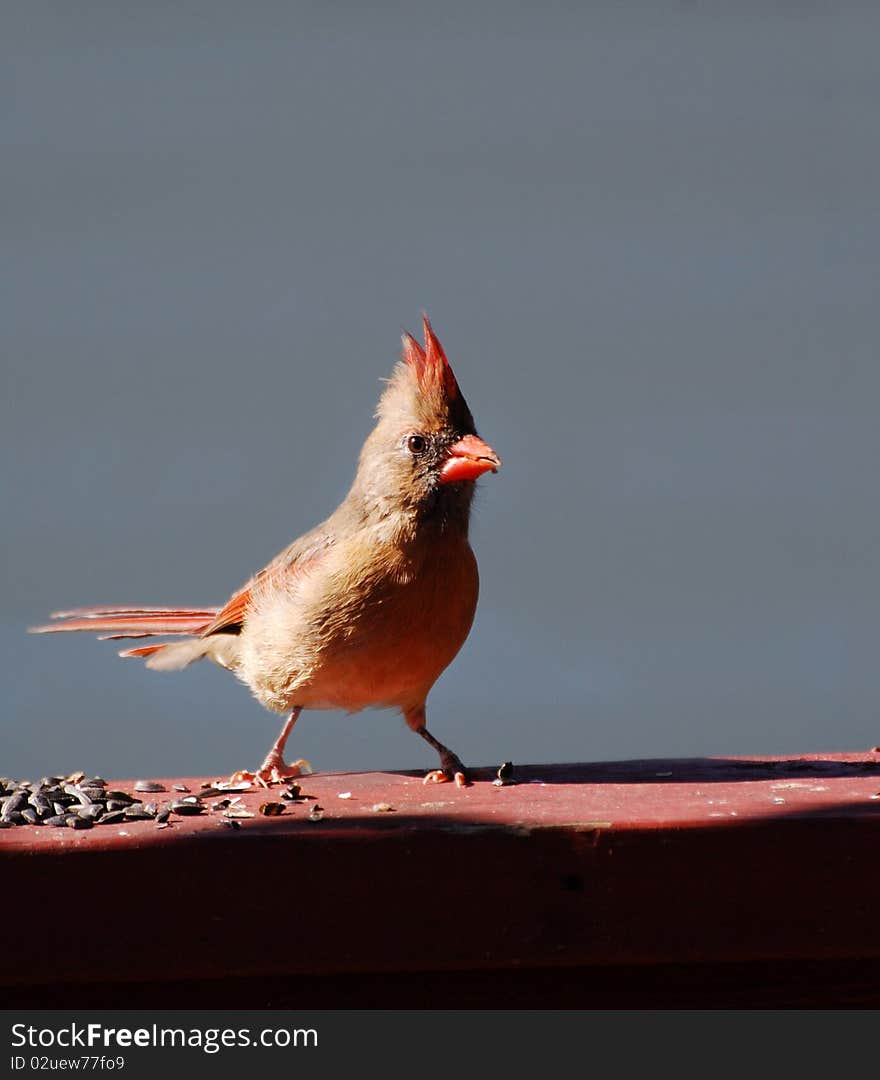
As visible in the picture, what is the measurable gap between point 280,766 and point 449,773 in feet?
1.60

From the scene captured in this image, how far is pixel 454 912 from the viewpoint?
1.90 m

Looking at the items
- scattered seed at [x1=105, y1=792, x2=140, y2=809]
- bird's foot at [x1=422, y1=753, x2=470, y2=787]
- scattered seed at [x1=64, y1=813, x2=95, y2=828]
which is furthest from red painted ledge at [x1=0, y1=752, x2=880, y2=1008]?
bird's foot at [x1=422, y1=753, x2=470, y2=787]

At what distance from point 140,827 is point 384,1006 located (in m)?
0.38

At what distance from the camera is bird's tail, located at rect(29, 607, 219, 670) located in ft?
11.7

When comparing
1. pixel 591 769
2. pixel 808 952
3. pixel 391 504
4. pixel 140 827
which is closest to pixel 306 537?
Answer: pixel 391 504

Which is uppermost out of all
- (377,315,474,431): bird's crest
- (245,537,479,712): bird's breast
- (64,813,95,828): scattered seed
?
(377,315,474,431): bird's crest

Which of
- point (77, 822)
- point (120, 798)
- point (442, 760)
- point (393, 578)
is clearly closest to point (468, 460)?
point (393, 578)

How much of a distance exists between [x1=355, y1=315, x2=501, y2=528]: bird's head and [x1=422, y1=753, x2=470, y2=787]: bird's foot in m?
0.47

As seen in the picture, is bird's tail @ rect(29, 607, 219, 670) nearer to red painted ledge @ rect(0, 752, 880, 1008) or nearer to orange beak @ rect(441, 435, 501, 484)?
orange beak @ rect(441, 435, 501, 484)

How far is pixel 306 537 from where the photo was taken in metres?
3.31

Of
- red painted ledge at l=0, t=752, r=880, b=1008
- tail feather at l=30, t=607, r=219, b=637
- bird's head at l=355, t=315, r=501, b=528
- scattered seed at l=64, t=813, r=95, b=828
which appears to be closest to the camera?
red painted ledge at l=0, t=752, r=880, b=1008

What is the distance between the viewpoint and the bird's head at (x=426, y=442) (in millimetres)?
3012

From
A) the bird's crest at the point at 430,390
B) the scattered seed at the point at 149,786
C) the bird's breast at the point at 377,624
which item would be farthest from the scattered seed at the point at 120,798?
the bird's crest at the point at 430,390

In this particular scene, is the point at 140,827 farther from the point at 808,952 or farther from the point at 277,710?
the point at 277,710
